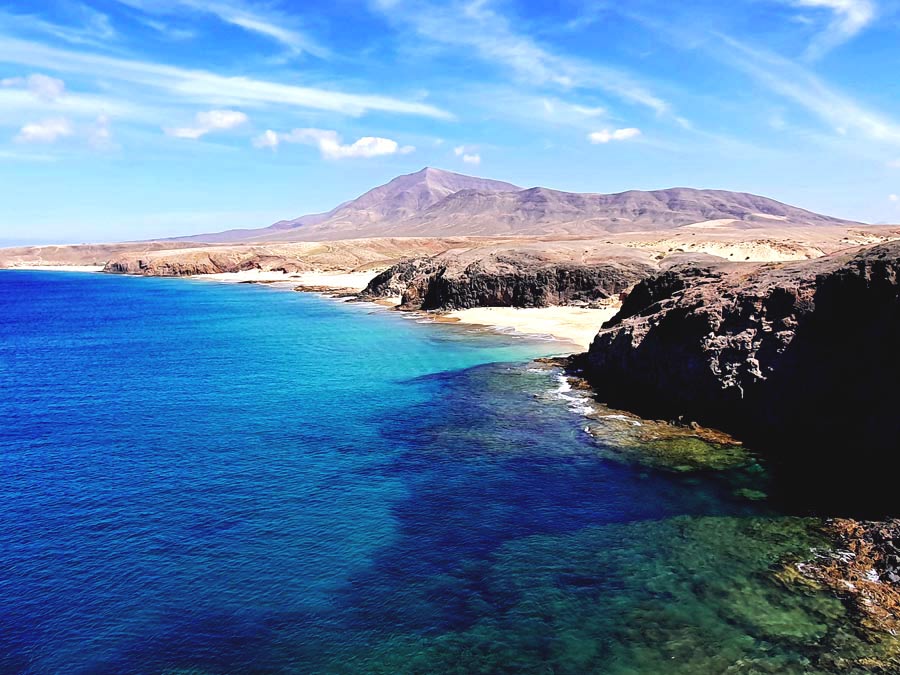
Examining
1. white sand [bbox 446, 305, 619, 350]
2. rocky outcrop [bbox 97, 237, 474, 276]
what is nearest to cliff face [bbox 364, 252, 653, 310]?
→ white sand [bbox 446, 305, 619, 350]

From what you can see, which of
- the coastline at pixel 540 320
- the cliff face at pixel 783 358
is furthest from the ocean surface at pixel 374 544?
the coastline at pixel 540 320

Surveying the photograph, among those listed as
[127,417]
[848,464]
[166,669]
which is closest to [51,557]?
[166,669]

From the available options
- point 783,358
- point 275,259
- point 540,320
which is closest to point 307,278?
point 275,259

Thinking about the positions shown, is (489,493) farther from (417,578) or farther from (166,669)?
(166,669)

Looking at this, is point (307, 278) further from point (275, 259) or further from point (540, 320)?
point (540, 320)

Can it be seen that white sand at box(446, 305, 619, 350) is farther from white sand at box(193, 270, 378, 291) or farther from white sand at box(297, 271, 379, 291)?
white sand at box(297, 271, 379, 291)

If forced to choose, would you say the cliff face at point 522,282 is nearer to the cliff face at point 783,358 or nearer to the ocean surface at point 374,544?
the cliff face at point 783,358
